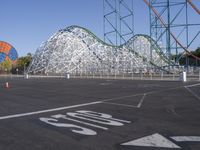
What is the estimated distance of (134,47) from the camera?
66000mm

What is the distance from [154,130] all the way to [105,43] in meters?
54.7

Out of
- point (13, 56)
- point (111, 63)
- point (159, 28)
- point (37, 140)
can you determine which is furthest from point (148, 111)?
point (13, 56)

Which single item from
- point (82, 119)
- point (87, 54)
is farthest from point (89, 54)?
point (82, 119)

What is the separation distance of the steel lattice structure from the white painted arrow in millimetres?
51267

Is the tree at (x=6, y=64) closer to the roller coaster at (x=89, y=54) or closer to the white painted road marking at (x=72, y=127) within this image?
the roller coaster at (x=89, y=54)

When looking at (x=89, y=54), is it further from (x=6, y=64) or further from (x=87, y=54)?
(x=6, y=64)

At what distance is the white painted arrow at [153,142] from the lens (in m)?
6.02

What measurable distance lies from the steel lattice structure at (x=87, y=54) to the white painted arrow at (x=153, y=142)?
5127 centimetres

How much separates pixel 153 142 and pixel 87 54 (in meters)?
58.2

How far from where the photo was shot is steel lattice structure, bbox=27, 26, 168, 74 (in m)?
60.3

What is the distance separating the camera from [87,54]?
210 feet

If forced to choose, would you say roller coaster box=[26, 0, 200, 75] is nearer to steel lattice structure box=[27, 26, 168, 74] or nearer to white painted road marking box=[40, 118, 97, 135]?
steel lattice structure box=[27, 26, 168, 74]

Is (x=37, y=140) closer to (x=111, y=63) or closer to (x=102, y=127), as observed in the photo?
(x=102, y=127)

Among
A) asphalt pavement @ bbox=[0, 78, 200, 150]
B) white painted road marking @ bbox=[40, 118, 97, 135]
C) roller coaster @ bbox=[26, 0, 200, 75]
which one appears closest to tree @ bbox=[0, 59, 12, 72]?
roller coaster @ bbox=[26, 0, 200, 75]
